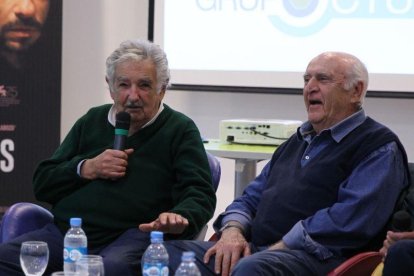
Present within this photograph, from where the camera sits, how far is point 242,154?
4082mm

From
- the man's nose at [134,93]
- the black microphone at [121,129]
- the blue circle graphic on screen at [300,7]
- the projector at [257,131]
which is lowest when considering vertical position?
the projector at [257,131]

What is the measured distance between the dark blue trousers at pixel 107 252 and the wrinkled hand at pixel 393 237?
2.84ft

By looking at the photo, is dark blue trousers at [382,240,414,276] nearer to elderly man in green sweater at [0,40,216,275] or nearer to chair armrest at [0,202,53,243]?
elderly man in green sweater at [0,40,216,275]

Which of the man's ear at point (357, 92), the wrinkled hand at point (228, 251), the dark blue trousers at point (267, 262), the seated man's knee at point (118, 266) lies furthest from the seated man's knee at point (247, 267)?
the man's ear at point (357, 92)

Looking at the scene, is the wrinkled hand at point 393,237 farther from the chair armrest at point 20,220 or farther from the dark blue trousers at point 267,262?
the chair armrest at point 20,220

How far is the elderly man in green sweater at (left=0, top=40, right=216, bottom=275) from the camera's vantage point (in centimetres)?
313

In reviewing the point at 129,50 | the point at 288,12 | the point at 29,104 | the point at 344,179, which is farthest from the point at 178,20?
the point at 344,179

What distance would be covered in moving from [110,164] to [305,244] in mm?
788

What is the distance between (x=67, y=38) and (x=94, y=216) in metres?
2.72

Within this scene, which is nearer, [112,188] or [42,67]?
[112,188]

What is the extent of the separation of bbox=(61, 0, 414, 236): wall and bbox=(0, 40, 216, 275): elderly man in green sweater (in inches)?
75.9

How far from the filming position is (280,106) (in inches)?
204

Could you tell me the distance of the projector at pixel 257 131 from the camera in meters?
4.31

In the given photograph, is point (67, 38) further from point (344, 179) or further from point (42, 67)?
point (344, 179)
